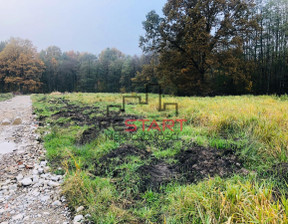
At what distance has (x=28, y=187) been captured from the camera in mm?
2469

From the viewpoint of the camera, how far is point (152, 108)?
8047 millimetres

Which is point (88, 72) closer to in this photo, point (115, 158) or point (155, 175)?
point (115, 158)

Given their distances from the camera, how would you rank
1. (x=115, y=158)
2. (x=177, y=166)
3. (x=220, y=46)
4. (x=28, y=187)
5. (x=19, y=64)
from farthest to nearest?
(x=19, y=64) → (x=220, y=46) → (x=115, y=158) → (x=177, y=166) → (x=28, y=187)

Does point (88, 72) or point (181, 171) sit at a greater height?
point (88, 72)

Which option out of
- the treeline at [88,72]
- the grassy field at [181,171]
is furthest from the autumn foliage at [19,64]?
the grassy field at [181,171]

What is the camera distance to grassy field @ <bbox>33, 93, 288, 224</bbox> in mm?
1634

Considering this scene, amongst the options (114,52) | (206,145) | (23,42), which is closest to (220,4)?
(206,145)

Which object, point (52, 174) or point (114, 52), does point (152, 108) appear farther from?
point (114, 52)

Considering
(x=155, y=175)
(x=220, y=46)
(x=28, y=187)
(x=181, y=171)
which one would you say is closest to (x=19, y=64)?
(x=220, y=46)

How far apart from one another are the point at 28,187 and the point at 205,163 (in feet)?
8.59

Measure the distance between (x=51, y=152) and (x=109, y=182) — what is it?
66.6 inches

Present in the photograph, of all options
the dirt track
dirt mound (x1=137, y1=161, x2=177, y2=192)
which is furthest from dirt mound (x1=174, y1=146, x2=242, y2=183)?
the dirt track

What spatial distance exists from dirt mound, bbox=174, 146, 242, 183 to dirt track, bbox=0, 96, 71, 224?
1.68 m

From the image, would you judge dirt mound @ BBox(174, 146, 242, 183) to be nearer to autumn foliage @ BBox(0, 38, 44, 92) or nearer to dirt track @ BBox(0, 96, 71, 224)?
dirt track @ BBox(0, 96, 71, 224)
